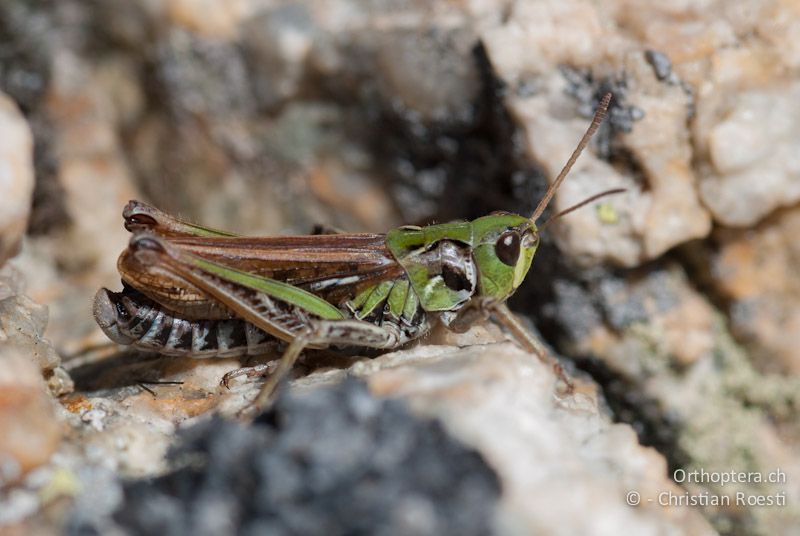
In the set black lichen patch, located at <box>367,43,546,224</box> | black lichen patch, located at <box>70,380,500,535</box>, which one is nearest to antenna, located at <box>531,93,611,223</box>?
black lichen patch, located at <box>367,43,546,224</box>

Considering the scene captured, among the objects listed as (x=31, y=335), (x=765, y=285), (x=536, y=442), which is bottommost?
(x=765, y=285)

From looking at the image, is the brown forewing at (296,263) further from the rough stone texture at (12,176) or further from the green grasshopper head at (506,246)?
the rough stone texture at (12,176)

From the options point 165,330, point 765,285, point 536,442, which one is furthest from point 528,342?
point 765,285

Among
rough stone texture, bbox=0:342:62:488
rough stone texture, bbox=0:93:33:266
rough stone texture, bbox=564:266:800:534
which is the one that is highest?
rough stone texture, bbox=0:93:33:266

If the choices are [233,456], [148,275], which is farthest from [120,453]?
[148,275]

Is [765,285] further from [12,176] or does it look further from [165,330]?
[12,176]

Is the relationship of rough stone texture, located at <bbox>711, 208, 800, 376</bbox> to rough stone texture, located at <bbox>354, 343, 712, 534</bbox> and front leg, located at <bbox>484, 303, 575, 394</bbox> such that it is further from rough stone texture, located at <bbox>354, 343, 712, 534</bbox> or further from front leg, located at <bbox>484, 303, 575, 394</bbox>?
rough stone texture, located at <bbox>354, 343, 712, 534</bbox>
